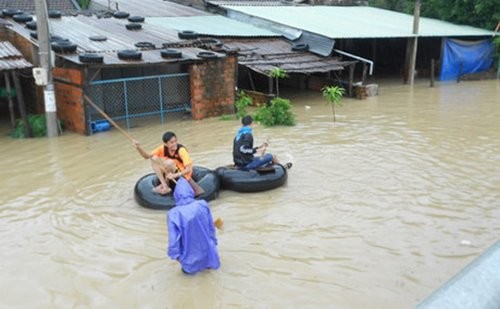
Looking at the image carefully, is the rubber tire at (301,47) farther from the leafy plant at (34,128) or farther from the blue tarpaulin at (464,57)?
the leafy plant at (34,128)

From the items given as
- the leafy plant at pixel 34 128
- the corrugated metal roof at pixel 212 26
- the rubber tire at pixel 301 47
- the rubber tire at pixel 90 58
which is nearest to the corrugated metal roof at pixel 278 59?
the rubber tire at pixel 301 47

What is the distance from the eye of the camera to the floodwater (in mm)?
5477

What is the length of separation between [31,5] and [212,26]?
7.20 metres

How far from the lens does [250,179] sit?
27.5ft

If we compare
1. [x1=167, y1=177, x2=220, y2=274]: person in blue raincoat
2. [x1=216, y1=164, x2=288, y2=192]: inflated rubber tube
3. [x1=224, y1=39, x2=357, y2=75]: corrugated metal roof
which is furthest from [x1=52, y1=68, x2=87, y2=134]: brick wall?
[x1=167, y1=177, x2=220, y2=274]: person in blue raincoat

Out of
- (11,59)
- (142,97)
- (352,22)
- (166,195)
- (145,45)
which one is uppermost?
(352,22)

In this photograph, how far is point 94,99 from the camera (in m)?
13.9

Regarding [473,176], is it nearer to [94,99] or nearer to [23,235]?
[23,235]

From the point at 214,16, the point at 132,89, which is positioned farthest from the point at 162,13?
the point at 132,89

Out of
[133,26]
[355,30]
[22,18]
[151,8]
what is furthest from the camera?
[151,8]

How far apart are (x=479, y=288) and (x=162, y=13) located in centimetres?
2070

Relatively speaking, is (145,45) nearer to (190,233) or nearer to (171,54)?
(171,54)

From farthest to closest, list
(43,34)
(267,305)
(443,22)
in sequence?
1. (443,22)
2. (43,34)
3. (267,305)

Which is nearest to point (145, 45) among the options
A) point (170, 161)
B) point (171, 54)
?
point (171, 54)
